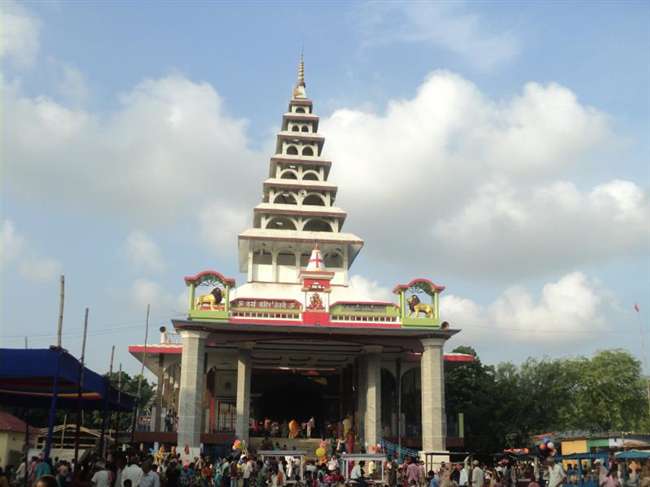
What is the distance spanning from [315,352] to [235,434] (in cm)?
736

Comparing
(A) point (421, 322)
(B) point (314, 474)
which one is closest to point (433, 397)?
(A) point (421, 322)

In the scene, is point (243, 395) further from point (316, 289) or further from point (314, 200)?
point (314, 200)

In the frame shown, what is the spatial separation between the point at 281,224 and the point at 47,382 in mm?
26457

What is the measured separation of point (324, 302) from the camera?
3447cm

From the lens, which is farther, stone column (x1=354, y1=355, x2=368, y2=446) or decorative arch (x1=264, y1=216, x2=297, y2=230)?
decorative arch (x1=264, y1=216, x2=297, y2=230)

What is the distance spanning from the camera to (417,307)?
116ft

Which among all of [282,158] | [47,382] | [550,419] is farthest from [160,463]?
[550,419]

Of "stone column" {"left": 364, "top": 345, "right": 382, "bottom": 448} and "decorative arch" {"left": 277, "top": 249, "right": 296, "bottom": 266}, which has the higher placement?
"decorative arch" {"left": 277, "top": 249, "right": 296, "bottom": 266}

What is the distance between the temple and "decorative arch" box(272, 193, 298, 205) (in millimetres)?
76

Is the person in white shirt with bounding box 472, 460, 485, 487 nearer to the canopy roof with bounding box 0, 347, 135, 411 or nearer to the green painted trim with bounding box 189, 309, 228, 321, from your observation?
the canopy roof with bounding box 0, 347, 135, 411

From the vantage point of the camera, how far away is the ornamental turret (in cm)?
4244

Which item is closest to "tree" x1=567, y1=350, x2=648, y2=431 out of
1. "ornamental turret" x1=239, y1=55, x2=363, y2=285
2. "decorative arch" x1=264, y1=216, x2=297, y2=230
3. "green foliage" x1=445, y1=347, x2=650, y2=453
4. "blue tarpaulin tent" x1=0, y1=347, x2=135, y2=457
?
"green foliage" x1=445, y1=347, x2=650, y2=453

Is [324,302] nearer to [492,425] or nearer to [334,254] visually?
[334,254]

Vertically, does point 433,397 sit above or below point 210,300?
below
